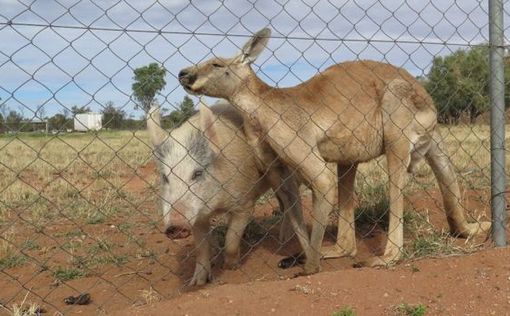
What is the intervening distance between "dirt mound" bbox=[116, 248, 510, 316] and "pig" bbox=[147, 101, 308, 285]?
1.07 m

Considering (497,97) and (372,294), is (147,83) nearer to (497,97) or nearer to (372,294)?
(372,294)

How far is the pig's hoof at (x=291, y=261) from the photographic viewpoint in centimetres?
611

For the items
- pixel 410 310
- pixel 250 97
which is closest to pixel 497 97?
pixel 250 97

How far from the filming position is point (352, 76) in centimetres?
598

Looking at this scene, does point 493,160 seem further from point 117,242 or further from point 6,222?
point 6,222

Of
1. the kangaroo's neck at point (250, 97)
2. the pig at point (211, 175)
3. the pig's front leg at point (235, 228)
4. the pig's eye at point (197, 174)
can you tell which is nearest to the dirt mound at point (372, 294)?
the pig at point (211, 175)

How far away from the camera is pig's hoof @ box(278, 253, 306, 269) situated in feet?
20.0

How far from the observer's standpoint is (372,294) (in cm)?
434

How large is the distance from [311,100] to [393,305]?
2.16 metres

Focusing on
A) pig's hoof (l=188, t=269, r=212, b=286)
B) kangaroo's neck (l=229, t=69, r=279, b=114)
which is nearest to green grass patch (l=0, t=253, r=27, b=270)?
pig's hoof (l=188, t=269, r=212, b=286)

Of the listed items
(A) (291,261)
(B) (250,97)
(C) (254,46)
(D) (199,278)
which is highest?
(C) (254,46)

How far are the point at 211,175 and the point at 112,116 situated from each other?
58.6 inches

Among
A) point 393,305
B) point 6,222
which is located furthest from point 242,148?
point 6,222

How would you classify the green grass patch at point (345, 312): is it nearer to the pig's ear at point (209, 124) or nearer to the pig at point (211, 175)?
the pig at point (211, 175)
